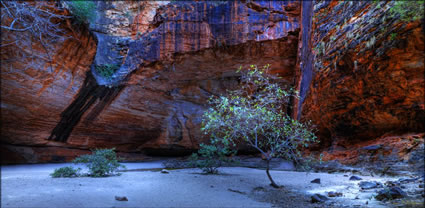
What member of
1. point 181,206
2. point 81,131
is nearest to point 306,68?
point 181,206

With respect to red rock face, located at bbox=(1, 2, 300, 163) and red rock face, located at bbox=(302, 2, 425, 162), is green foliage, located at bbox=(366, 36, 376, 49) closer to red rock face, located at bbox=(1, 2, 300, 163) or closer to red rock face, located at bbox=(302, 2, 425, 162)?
red rock face, located at bbox=(302, 2, 425, 162)

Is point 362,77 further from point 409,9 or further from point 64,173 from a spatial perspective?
point 64,173

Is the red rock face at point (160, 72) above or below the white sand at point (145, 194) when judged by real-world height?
above

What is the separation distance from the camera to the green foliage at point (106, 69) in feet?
35.5

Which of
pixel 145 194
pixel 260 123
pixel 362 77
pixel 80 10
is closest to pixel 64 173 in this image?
pixel 145 194

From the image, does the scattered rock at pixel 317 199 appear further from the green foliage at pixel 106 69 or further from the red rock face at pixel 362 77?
the green foliage at pixel 106 69

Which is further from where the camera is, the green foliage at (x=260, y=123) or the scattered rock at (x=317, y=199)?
the green foliage at (x=260, y=123)

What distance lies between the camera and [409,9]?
4266 mm

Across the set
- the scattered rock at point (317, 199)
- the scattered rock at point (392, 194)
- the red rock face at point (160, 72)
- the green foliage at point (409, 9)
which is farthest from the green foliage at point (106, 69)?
the scattered rock at point (392, 194)

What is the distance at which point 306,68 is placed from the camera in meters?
9.35

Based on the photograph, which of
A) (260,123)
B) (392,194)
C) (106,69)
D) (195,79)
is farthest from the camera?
(195,79)

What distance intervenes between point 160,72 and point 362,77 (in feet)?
26.4

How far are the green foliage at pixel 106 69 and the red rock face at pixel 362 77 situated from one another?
8.73 meters

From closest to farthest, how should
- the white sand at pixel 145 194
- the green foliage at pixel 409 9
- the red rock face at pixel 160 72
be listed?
1. the white sand at pixel 145 194
2. the green foliage at pixel 409 9
3. the red rock face at pixel 160 72
